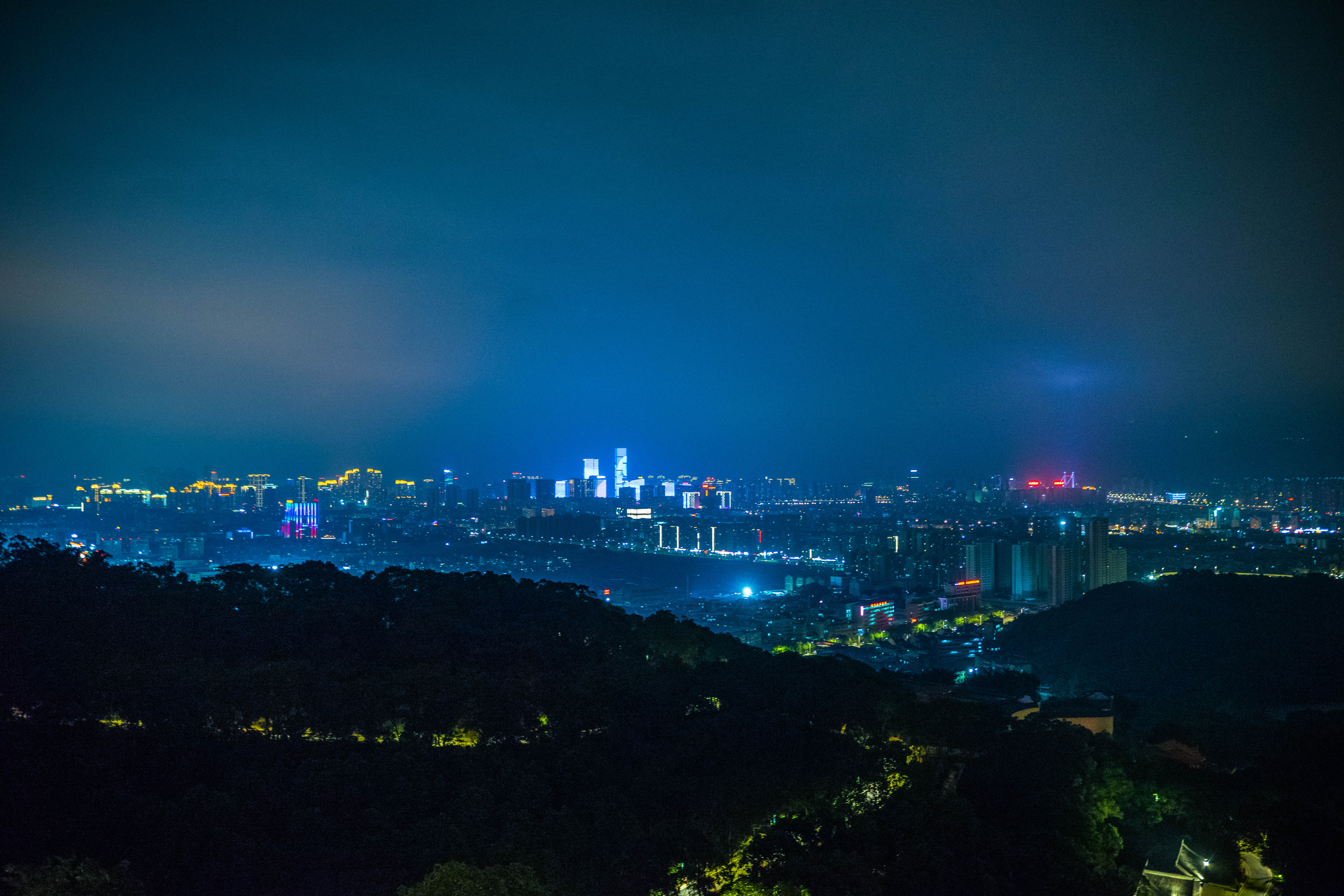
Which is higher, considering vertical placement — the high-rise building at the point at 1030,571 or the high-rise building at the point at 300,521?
the high-rise building at the point at 300,521

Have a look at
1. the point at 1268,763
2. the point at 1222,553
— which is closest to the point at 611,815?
the point at 1268,763

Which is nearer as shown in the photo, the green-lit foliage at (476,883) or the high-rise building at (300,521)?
the green-lit foliage at (476,883)

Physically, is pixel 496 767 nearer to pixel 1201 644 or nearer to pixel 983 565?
pixel 1201 644

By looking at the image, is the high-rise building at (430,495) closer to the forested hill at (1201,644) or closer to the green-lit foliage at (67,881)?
the forested hill at (1201,644)

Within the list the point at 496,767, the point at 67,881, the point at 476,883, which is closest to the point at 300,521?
the point at 496,767

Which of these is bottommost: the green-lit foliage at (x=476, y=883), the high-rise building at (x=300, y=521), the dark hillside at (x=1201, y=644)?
the dark hillside at (x=1201, y=644)

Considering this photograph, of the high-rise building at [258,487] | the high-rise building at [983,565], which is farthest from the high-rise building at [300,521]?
the high-rise building at [983,565]

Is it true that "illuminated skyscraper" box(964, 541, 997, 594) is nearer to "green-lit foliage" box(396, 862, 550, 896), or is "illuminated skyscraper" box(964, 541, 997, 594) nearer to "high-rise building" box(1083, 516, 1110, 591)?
"high-rise building" box(1083, 516, 1110, 591)
